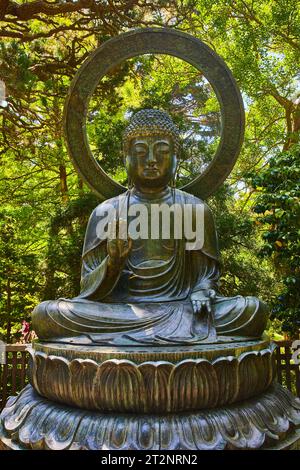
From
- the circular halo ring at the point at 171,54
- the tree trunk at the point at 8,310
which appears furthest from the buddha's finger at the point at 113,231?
the tree trunk at the point at 8,310

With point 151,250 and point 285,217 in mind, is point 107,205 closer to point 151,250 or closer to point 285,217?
point 151,250

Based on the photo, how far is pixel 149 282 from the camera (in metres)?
3.65

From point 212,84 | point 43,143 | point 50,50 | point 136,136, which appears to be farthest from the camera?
point 43,143

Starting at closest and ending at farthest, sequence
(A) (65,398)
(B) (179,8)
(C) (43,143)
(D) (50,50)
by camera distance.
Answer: (A) (65,398) < (D) (50,50) < (B) (179,8) < (C) (43,143)

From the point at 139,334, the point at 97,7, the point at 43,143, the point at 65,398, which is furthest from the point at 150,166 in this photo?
the point at 43,143

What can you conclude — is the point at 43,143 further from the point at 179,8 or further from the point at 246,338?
the point at 246,338

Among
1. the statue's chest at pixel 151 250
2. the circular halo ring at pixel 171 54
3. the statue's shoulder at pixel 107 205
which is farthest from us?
the circular halo ring at pixel 171 54

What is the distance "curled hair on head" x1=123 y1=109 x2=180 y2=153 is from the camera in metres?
3.93

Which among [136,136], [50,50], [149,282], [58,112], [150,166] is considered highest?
[50,50]

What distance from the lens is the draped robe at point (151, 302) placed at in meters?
3.01

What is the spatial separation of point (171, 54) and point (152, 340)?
2.86 m

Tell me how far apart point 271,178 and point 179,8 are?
172 inches

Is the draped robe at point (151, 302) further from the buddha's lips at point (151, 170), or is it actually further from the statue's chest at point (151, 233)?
the buddha's lips at point (151, 170)

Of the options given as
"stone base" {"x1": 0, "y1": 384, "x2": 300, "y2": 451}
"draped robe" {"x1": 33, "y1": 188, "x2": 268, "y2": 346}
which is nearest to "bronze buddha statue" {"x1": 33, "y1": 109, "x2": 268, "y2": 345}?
"draped robe" {"x1": 33, "y1": 188, "x2": 268, "y2": 346}
